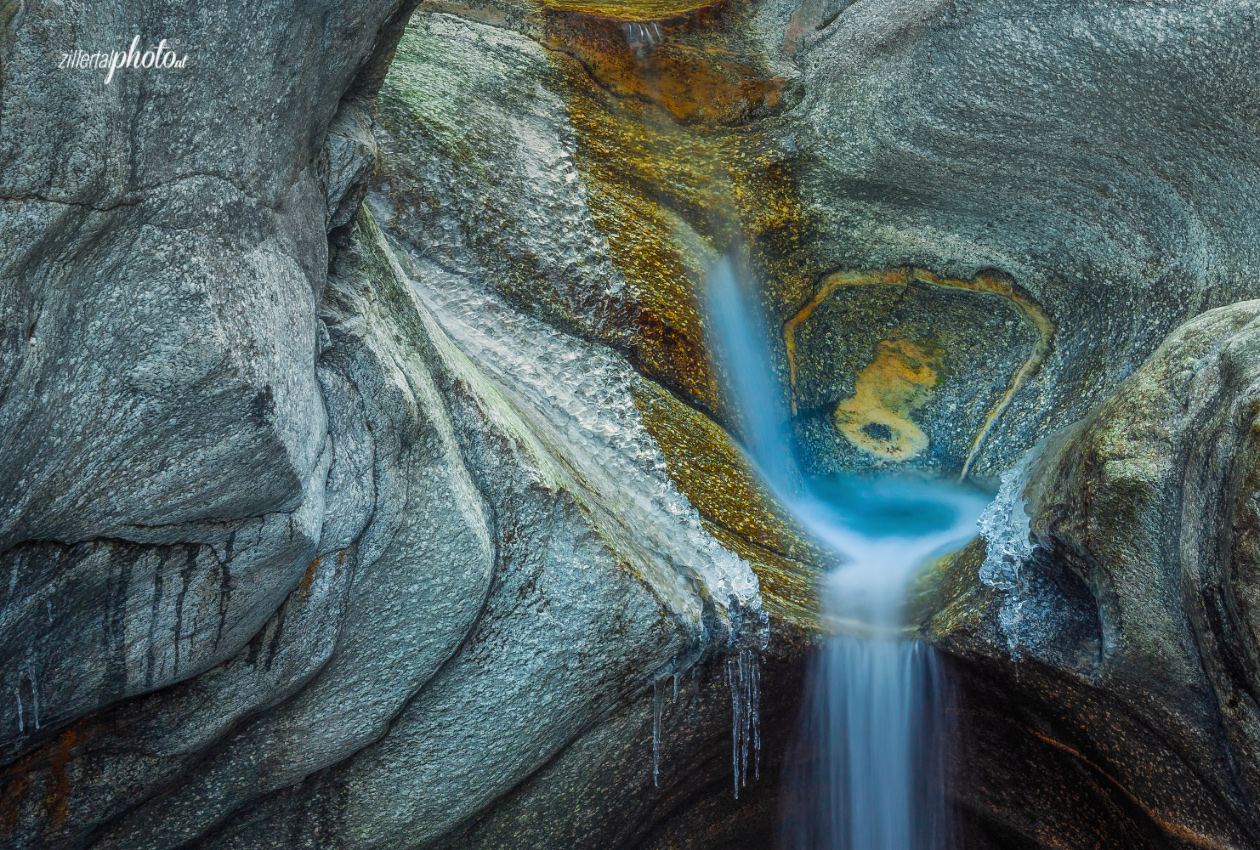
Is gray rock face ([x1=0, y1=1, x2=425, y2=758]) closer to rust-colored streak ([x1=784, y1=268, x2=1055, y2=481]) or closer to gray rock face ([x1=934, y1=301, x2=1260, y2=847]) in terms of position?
gray rock face ([x1=934, y1=301, x2=1260, y2=847])

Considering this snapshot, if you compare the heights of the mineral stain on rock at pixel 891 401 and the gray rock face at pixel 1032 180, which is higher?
the gray rock face at pixel 1032 180

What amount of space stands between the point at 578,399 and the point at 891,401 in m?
2.71

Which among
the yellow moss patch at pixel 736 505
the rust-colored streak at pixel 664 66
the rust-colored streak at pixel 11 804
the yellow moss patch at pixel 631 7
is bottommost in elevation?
the rust-colored streak at pixel 11 804

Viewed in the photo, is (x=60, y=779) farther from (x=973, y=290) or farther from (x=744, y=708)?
(x=973, y=290)

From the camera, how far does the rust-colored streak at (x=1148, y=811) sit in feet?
14.8

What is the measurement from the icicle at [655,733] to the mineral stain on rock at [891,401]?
9.21 ft

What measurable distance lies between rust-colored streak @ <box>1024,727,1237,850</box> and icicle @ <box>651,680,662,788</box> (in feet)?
6.65

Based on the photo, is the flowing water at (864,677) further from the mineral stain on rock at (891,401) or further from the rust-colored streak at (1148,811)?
the rust-colored streak at (1148,811)

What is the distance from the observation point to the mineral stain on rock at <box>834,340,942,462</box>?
7.03 m

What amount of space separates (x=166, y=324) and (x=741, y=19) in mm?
6536

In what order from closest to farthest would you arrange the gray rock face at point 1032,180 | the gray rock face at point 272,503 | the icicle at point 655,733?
the gray rock face at point 272,503 → the icicle at point 655,733 → the gray rock face at point 1032,180

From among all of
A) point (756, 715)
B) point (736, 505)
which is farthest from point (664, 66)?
point (756, 715)

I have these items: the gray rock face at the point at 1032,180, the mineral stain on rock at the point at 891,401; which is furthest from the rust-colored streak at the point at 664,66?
the mineral stain on rock at the point at 891,401

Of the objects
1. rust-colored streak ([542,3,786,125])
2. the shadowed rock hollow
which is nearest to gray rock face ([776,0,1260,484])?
the shadowed rock hollow
